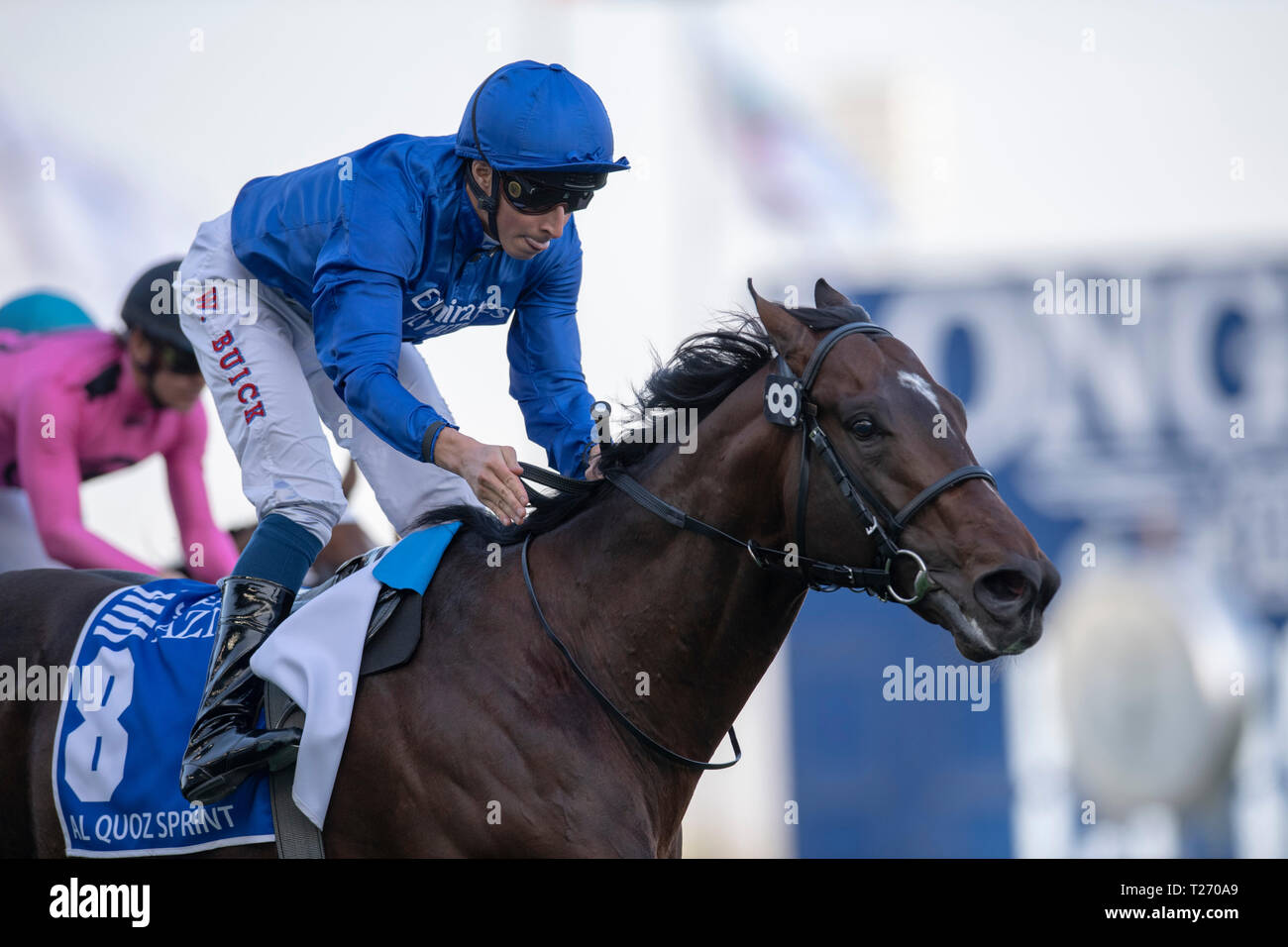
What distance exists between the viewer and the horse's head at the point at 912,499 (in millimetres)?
2238

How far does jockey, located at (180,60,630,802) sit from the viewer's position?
2611mm

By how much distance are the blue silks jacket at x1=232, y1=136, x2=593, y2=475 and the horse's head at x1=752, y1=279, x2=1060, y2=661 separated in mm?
727

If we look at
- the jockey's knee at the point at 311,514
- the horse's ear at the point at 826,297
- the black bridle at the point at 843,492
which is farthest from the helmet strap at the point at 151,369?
the black bridle at the point at 843,492

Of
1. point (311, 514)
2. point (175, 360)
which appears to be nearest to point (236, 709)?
point (311, 514)

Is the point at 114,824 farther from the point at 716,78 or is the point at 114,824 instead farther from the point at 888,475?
the point at 716,78

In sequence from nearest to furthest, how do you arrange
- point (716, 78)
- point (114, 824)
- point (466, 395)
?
point (114, 824) → point (466, 395) → point (716, 78)

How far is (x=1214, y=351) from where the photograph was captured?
265 inches

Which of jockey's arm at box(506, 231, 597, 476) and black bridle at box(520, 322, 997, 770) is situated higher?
jockey's arm at box(506, 231, 597, 476)

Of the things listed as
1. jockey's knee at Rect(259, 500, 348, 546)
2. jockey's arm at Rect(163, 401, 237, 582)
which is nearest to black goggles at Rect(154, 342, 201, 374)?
jockey's arm at Rect(163, 401, 237, 582)

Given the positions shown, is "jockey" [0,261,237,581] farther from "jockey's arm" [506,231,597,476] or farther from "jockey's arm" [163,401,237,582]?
"jockey's arm" [506,231,597,476]

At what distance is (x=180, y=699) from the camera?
276 centimetres

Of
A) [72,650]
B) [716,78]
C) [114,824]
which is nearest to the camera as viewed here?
[114,824]
